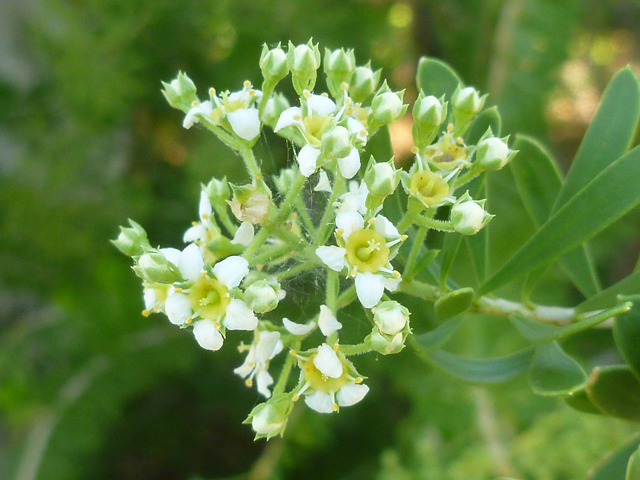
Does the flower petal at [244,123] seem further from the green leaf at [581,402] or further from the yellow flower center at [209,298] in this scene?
the green leaf at [581,402]

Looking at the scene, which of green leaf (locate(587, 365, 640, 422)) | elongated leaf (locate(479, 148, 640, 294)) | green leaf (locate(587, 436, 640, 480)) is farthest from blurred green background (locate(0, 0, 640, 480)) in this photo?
elongated leaf (locate(479, 148, 640, 294))

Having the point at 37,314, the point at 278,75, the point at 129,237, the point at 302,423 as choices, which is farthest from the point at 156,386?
the point at 278,75

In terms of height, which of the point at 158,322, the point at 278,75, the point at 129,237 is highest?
the point at 278,75

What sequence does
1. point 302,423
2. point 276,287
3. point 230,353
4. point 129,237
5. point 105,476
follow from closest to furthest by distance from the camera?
1. point 276,287
2. point 129,237
3. point 302,423
4. point 230,353
5. point 105,476

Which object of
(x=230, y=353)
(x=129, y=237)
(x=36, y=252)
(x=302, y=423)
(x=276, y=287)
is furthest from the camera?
(x=36, y=252)

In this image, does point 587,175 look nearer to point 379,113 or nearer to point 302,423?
point 379,113

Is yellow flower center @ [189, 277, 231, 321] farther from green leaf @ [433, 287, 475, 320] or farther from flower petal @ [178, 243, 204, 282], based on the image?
green leaf @ [433, 287, 475, 320]

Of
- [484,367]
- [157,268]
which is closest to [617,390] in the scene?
[484,367]
